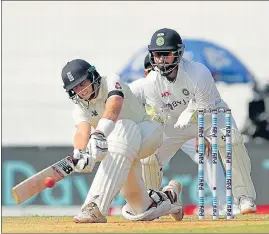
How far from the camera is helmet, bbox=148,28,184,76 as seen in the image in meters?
10.6

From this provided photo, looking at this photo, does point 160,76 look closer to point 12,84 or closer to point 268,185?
point 268,185

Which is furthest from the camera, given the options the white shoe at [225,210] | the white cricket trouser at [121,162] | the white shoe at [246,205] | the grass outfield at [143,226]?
the white shoe at [225,210]

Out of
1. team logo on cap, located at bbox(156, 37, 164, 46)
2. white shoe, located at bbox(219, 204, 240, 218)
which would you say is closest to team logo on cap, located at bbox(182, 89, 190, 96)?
team logo on cap, located at bbox(156, 37, 164, 46)

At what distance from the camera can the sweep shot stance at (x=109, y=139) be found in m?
9.63

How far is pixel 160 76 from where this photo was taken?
10.9 metres

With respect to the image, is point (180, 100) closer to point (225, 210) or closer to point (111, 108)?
point (225, 210)

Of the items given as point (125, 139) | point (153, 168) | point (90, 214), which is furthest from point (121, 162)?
point (153, 168)

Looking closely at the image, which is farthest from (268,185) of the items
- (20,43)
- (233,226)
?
(20,43)

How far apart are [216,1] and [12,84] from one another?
4103 millimetres

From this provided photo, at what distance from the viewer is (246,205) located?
1114 cm

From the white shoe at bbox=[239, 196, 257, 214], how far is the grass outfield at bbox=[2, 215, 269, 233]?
1.42 ft

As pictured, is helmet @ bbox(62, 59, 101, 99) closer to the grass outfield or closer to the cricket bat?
the cricket bat

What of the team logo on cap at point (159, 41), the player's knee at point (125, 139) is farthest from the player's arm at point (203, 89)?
the player's knee at point (125, 139)

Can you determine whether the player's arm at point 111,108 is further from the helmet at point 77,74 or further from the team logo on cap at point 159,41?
the team logo on cap at point 159,41
